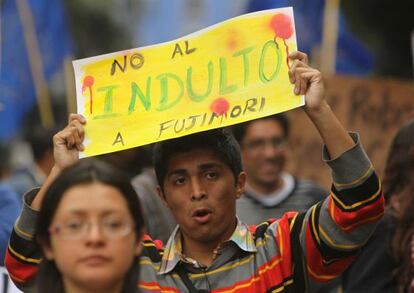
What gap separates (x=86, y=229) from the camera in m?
3.72

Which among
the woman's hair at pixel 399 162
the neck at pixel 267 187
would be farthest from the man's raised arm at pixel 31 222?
the neck at pixel 267 187

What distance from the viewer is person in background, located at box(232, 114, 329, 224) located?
7586 millimetres

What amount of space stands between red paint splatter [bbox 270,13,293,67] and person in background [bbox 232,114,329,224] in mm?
2834

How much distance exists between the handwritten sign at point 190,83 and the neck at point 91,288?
97cm

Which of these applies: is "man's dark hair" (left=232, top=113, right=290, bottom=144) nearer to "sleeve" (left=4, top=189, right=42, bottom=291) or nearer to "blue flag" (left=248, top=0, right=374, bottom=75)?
"sleeve" (left=4, top=189, right=42, bottom=291)

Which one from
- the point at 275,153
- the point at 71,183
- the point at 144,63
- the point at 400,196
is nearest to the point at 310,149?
the point at 275,153

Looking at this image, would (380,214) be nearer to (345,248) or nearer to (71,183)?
(345,248)

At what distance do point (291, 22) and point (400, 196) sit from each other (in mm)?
1494

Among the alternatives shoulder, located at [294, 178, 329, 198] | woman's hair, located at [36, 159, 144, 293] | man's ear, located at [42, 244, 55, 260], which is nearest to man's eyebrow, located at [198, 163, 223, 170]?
woman's hair, located at [36, 159, 144, 293]

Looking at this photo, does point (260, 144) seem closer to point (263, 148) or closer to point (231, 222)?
point (263, 148)

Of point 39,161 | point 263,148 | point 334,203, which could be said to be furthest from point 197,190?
point 39,161

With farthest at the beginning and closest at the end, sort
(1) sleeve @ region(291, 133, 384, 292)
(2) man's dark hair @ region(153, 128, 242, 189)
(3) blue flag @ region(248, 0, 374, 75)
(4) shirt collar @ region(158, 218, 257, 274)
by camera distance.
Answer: (3) blue flag @ region(248, 0, 374, 75) < (2) man's dark hair @ region(153, 128, 242, 189) < (4) shirt collar @ region(158, 218, 257, 274) < (1) sleeve @ region(291, 133, 384, 292)

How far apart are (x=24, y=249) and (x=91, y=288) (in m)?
0.99

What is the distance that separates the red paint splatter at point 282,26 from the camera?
184 inches
